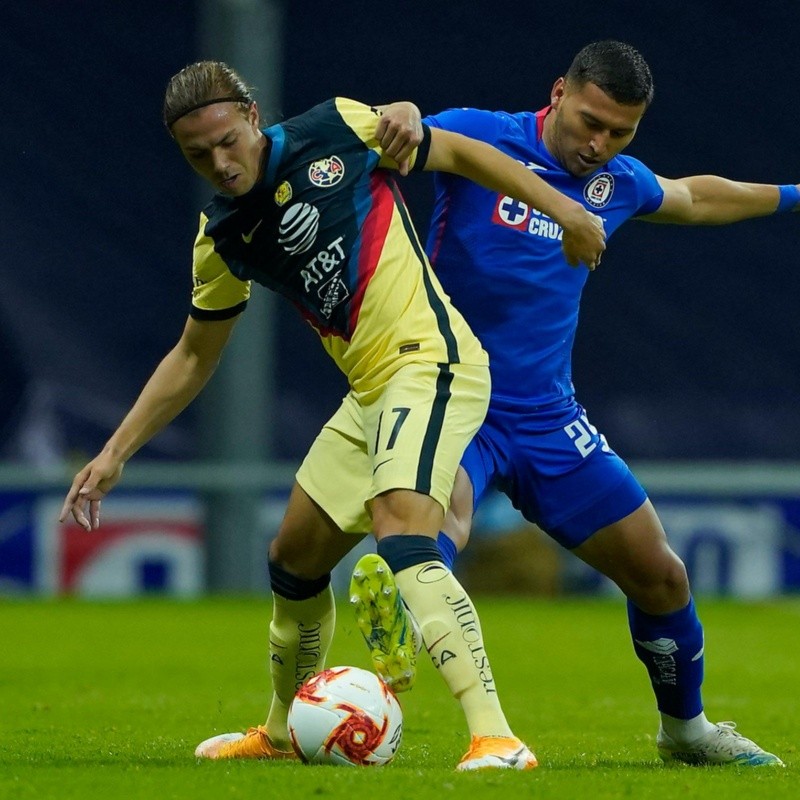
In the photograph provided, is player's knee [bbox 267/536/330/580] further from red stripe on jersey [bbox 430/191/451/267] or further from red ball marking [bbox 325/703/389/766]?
red stripe on jersey [bbox 430/191/451/267]

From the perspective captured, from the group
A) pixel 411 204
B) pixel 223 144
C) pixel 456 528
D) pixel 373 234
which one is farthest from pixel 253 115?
pixel 411 204

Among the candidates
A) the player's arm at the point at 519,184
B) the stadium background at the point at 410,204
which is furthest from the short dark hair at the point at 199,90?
the stadium background at the point at 410,204

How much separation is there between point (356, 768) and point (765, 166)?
14924 mm

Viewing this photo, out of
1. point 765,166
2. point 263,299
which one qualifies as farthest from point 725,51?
point 263,299

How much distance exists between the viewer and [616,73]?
4.85 metres

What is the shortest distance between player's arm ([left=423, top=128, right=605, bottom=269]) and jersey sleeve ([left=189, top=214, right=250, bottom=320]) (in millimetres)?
668

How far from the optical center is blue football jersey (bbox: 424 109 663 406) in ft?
16.4

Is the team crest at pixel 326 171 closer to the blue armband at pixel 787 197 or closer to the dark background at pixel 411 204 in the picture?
the blue armband at pixel 787 197

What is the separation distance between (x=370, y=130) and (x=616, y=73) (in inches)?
29.9

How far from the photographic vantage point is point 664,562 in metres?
4.91

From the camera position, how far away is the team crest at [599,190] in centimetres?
512

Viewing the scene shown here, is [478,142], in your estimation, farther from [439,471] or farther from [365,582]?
[365,582]

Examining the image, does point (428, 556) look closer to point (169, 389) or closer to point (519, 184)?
point (519, 184)

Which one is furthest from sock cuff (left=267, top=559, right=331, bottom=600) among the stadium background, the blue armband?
the stadium background
